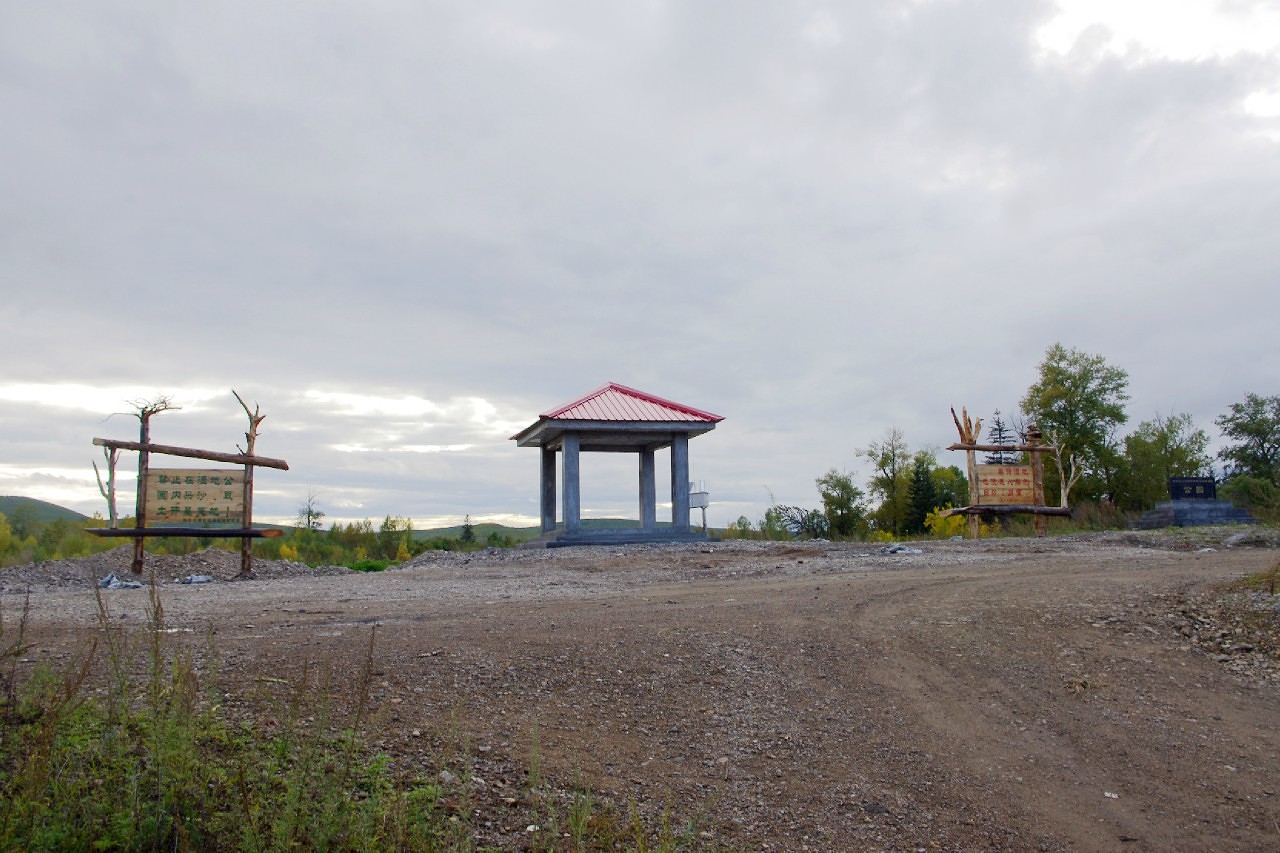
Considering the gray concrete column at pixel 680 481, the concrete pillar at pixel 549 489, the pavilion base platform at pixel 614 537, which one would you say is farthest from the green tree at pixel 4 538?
the gray concrete column at pixel 680 481

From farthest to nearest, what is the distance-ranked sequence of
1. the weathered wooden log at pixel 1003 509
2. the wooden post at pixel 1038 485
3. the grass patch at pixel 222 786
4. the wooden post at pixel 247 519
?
the wooden post at pixel 1038 485
the weathered wooden log at pixel 1003 509
the wooden post at pixel 247 519
the grass patch at pixel 222 786

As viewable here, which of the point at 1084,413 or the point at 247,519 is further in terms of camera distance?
the point at 1084,413

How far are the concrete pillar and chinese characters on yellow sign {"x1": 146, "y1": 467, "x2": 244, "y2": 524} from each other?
9.22m

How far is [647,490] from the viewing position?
80.6 ft

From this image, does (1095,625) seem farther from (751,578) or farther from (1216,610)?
(751,578)

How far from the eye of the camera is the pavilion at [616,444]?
2131 cm

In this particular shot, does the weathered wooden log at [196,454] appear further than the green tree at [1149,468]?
No

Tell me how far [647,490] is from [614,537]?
3.78 m

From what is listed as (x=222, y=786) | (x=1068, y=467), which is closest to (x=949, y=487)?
(x=1068, y=467)

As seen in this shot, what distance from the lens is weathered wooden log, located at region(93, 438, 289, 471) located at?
15.6m

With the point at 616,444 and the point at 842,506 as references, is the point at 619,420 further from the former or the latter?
the point at 842,506

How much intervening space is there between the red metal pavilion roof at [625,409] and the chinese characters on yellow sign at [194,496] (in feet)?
23.4

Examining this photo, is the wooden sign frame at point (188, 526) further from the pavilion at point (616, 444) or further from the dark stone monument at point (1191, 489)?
the dark stone monument at point (1191, 489)

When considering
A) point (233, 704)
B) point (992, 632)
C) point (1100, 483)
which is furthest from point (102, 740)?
point (1100, 483)
